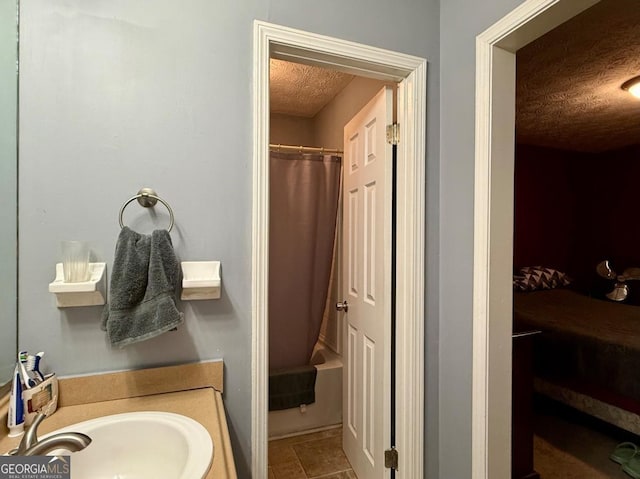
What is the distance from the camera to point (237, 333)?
1176mm

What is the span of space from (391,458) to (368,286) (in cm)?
81

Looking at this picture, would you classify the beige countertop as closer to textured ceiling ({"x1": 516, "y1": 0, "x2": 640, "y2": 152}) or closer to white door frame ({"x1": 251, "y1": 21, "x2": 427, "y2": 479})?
white door frame ({"x1": 251, "y1": 21, "x2": 427, "y2": 479})

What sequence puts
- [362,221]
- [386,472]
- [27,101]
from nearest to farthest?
[27,101] → [386,472] → [362,221]

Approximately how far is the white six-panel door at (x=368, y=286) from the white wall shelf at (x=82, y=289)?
1.12 meters

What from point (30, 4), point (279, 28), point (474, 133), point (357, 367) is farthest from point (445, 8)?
point (357, 367)

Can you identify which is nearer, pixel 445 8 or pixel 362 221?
pixel 445 8

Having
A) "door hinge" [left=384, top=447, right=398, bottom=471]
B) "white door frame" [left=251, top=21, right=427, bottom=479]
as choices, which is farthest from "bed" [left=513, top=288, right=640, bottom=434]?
"door hinge" [left=384, top=447, right=398, bottom=471]

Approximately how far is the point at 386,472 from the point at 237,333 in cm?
104

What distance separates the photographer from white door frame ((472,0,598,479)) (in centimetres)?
118

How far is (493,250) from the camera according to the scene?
1.19m

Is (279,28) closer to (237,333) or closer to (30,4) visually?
(30,4)

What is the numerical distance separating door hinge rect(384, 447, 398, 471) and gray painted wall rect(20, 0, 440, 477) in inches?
27.6

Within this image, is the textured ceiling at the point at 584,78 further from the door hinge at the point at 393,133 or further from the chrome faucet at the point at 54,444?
the chrome faucet at the point at 54,444

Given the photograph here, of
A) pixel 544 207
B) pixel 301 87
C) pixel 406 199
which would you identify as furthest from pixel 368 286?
pixel 544 207
